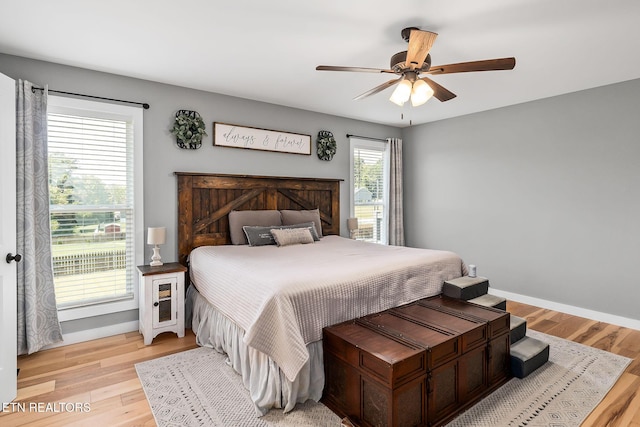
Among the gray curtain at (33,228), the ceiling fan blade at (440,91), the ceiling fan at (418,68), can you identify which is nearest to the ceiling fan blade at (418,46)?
the ceiling fan at (418,68)

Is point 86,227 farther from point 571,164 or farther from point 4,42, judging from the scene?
point 571,164

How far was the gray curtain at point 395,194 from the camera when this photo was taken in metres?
5.68

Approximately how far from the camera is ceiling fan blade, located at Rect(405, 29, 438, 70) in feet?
6.75

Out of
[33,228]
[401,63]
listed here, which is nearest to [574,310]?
[401,63]

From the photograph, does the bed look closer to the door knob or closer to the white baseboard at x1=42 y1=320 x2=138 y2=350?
the white baseboard at x1=42 y1=320 x2=138 y2=350

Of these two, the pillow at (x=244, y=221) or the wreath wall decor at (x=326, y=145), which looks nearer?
the pillow at (x=244, y=221)

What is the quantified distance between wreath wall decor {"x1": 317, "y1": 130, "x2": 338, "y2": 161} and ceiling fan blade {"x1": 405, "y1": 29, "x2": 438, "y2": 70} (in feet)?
8.35

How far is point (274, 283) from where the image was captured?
2.19m

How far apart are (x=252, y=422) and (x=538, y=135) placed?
14.8 ft

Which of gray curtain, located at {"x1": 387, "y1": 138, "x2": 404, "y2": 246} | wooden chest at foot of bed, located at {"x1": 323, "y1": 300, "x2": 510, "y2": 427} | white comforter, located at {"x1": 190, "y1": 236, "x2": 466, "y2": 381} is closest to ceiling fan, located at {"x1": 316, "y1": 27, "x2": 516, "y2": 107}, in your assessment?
white comforter, located at {"x1": 190, "y1": 236, "x2": 466, "y2": 381}

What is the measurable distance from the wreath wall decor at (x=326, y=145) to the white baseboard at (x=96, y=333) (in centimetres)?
316

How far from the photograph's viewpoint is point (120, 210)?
3.46 metres

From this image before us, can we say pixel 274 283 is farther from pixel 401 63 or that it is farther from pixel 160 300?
pixel 401 63

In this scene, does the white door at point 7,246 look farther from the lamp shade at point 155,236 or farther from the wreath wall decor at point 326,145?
the wreath wall decor at point 326,145
